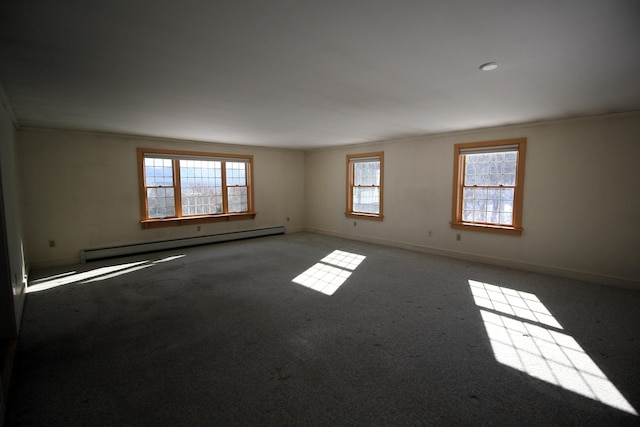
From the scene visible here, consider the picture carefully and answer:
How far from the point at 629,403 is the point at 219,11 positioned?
336 centimetres

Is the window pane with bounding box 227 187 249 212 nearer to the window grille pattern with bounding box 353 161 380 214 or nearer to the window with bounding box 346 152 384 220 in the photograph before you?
the window with bounding box 346 152 384 220

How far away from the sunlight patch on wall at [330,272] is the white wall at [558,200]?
1515 millimetres

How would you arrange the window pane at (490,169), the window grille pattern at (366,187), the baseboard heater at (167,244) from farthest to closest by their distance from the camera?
1. the window grille pattern at (366,187)
2. the baseboard heater at (167,244)
3. the window pane at (490,169)

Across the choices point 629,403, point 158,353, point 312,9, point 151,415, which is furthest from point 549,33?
point 158,353

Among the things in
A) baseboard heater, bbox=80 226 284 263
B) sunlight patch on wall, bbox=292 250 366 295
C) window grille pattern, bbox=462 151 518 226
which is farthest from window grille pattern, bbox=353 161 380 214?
baseboard heater, bbox=80 226 284 263

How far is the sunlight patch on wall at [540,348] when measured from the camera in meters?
1.99

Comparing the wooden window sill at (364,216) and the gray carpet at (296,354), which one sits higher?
the wooden window sill at (364,216)

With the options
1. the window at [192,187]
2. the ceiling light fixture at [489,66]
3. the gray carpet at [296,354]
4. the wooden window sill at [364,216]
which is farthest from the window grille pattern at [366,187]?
the ceiling light fixture at [489,66]

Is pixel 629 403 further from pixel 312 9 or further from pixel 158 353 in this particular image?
pixel 158 353

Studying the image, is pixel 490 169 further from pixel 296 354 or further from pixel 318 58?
pixel 296 354

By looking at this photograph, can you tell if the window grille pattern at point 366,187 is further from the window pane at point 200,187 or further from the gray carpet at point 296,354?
the window pane at point 200,187

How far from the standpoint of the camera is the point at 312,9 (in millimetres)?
1567

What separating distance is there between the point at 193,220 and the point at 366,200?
12.6ft

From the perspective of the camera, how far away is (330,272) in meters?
4.51
